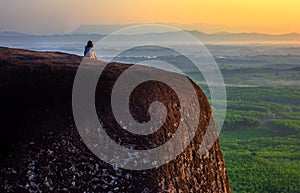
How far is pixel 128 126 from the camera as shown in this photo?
5.32 meters

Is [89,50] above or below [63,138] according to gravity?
above

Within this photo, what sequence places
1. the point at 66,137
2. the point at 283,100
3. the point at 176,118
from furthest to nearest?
the point at 283,100
the point at 176,118
the point at 66,137

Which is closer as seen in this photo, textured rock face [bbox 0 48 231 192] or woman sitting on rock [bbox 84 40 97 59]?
textured rock face [bbox 0 48 231 192]

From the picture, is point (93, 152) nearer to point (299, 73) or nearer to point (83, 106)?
point (83, 106)

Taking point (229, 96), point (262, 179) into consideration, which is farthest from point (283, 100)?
point (262, 179)

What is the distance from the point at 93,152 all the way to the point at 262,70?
162 metres

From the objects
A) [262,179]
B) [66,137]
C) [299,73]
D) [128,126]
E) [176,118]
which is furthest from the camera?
[299,73]

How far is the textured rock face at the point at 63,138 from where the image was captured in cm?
485

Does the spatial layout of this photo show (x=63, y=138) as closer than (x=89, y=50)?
Yes

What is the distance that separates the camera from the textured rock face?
4852mm

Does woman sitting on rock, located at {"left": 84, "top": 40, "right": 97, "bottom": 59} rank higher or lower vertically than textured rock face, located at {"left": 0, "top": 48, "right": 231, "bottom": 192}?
higher

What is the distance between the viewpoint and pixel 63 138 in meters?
4.99

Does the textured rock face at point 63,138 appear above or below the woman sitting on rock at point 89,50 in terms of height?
below

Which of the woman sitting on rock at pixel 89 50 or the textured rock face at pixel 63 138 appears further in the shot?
the woman sitting on rock at pixel 89 50
